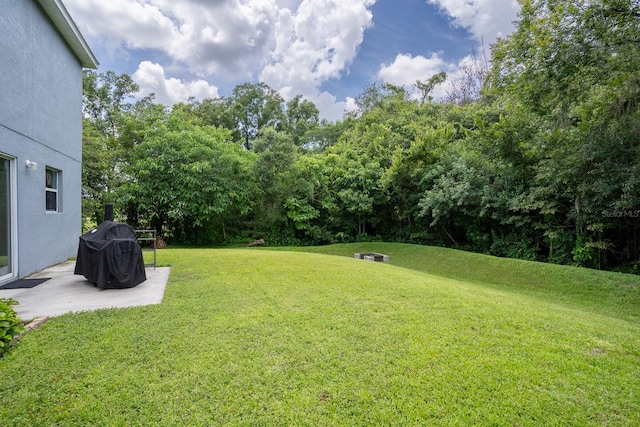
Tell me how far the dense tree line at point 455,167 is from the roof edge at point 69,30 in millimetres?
4619

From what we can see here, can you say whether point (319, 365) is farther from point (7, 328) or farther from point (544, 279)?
point (544, 279)

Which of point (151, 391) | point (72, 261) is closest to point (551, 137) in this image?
point (151, 391)

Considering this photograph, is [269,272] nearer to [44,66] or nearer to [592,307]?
[44,66]

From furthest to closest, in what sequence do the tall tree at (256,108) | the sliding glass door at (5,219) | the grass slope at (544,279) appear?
the tall tree at (256,108) → the grass slope at (544,279) → the sliding glass door at (5,219)

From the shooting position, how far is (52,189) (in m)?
5.89

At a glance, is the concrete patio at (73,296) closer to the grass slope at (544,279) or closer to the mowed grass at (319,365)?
the mowed grass at (319,365)

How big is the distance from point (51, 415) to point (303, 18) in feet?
41.5

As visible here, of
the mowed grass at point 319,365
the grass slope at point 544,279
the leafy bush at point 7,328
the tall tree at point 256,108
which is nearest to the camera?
the mowed grass at point 319,365

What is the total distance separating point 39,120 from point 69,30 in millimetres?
2076

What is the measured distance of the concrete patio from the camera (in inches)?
131

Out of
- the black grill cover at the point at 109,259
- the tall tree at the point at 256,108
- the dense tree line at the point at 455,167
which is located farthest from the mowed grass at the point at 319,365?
the tall tree at the point at 256,108

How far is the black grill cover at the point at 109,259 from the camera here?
160 inches

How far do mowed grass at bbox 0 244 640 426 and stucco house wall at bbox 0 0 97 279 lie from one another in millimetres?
2997

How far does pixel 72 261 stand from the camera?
6281 millimetres
